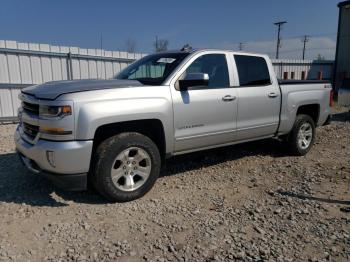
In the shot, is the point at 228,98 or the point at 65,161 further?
the point at 228,98

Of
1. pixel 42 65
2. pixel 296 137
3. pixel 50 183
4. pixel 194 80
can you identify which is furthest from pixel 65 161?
pixel 42 65

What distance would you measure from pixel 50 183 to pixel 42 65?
6.27m

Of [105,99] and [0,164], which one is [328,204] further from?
[0,164]

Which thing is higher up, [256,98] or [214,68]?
[214,68]

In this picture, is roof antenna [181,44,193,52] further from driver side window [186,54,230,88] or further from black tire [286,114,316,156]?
black tire [286,114,316,156]

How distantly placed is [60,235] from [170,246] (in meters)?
1.12

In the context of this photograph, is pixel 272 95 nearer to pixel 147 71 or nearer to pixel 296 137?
pixel 296 137

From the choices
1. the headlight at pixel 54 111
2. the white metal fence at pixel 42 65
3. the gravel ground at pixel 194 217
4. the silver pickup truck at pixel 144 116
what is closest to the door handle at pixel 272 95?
the silver pickup truck at pixel 144 116

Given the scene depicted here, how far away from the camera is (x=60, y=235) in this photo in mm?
3250

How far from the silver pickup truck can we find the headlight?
0.4 inches

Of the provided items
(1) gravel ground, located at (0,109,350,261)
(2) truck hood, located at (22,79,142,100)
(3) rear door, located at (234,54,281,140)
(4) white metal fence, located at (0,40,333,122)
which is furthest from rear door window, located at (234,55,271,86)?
(4) white metal fence, located at (0,40,333,122)

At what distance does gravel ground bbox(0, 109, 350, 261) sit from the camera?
9.80 ft

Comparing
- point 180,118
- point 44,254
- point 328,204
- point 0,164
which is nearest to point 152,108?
point 180,118

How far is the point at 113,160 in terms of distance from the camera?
12.3ft
